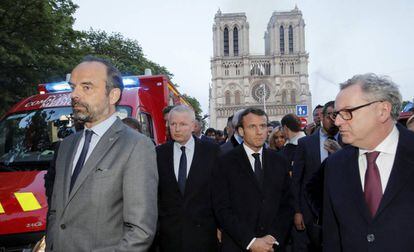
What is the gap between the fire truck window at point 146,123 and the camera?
23.7 feet

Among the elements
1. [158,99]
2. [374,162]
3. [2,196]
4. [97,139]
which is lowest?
[2,196]

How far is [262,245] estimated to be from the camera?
382 centimetres

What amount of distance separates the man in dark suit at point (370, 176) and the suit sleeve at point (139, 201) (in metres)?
1.10

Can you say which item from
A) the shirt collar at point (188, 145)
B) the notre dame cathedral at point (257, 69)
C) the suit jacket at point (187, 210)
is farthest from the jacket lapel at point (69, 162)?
the notre dame cathedral at point (257, 69)

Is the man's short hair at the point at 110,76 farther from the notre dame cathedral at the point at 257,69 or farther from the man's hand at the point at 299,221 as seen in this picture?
the notre dame cathedral at the point at 257,69

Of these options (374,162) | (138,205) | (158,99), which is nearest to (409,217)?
(374,162)

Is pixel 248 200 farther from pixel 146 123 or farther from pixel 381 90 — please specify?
pixel 146 123

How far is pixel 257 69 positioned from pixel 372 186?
9212cm

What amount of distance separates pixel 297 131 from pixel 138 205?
16.0 ft

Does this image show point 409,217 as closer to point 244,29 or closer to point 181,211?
point 181,211

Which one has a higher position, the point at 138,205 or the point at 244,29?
the point at 244,29

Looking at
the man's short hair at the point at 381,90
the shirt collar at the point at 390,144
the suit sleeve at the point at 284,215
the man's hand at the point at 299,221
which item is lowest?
the man's hand at the point at 299,221

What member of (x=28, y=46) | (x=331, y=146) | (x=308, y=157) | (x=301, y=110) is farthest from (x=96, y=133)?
(x=301, y=110)

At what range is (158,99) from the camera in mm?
8898
